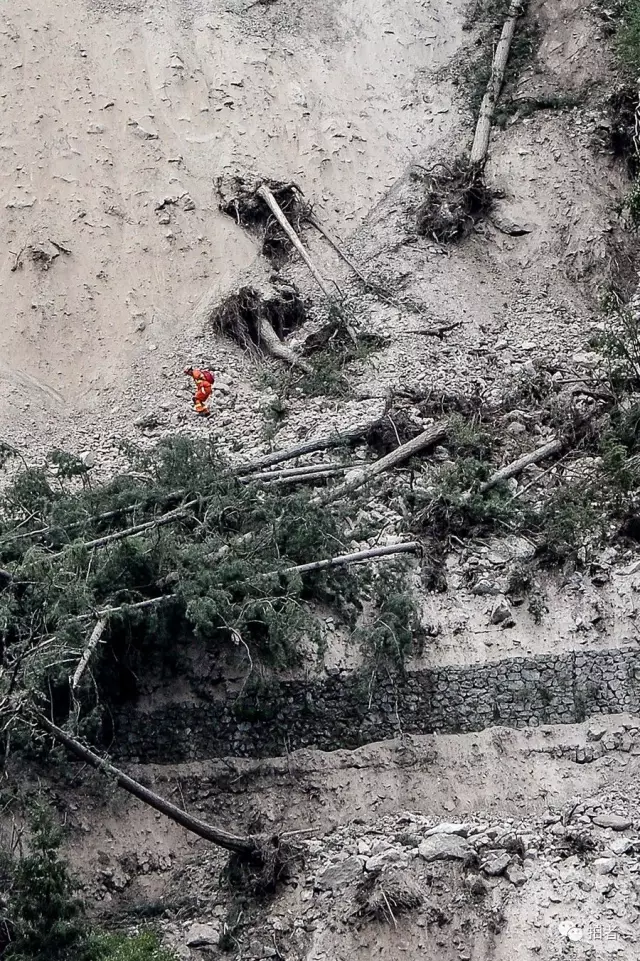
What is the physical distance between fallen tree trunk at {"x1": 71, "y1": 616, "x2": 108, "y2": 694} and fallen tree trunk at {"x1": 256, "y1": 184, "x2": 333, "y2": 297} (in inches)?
274

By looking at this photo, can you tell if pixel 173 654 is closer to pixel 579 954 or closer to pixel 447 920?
pixel 447 920

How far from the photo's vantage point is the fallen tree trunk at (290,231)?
603 inches

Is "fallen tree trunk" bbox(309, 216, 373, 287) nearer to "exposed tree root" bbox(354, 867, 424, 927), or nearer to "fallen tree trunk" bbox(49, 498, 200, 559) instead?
"fallen tree trunk" bbox(49, 498, 200, 559)

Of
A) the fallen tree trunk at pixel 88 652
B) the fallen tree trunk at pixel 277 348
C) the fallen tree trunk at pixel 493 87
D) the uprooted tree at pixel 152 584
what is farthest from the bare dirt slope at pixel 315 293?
the fallen tree trunk at pixel 88 652

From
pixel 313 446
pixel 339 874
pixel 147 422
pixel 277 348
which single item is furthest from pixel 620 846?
pixel 277 348

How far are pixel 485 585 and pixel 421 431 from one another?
242cm

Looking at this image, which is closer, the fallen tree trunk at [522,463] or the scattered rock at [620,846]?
the scattered rock at [620,846]

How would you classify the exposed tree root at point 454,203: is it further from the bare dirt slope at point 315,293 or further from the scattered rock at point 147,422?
the scattered rock at point 147,422

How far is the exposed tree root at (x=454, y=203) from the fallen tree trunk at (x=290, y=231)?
177cm

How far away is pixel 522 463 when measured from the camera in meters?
12.1

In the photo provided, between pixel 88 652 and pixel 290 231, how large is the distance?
28.5ft

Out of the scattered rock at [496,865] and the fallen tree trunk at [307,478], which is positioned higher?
the fallen tree trunk at [307,478]

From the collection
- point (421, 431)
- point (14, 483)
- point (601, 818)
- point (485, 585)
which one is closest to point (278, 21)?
point (421, 431)

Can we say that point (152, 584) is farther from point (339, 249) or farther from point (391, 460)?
point (339, 249)
